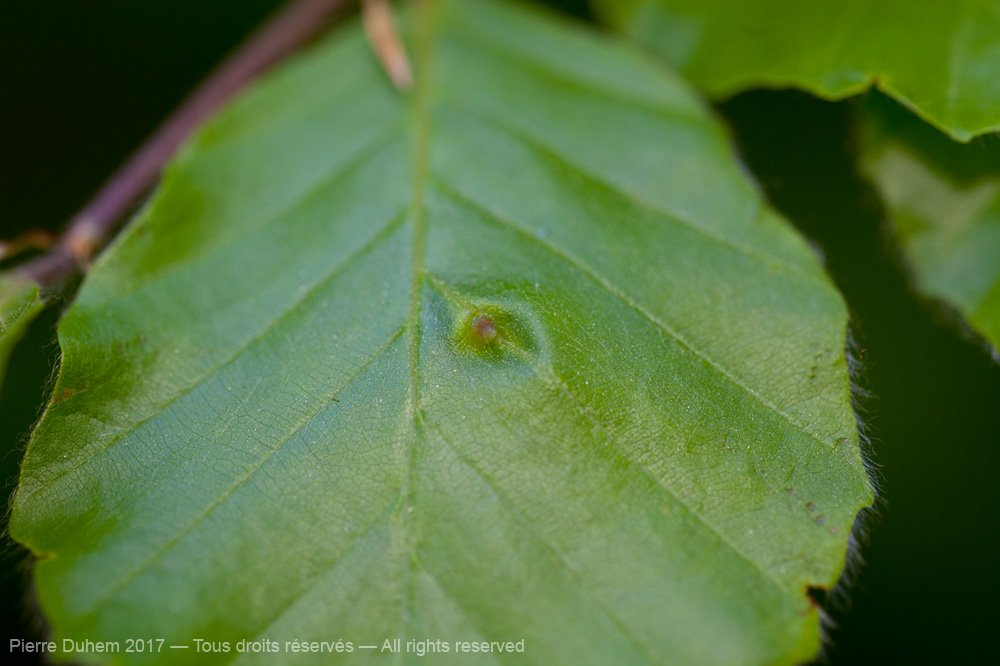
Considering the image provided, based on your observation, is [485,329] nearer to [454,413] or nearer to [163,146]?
[454,413]

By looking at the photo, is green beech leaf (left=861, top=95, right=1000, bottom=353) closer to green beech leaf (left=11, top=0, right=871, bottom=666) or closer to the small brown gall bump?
green beech leaf (left=11, top=0, right=871, bottom=666)

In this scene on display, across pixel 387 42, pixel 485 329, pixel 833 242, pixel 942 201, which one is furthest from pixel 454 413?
pixel 833 242

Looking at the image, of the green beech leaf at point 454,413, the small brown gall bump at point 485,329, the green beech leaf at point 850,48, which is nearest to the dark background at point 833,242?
the green beech leaf at point 850,48

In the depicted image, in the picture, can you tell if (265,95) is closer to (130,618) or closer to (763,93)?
(130,618)

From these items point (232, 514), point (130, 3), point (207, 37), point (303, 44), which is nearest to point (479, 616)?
point (232, 514)

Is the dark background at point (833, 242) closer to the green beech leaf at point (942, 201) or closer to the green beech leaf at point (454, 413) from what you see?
the green beech leaf at point (942, 201)

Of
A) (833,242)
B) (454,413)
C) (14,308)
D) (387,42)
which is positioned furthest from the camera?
(833,242)
